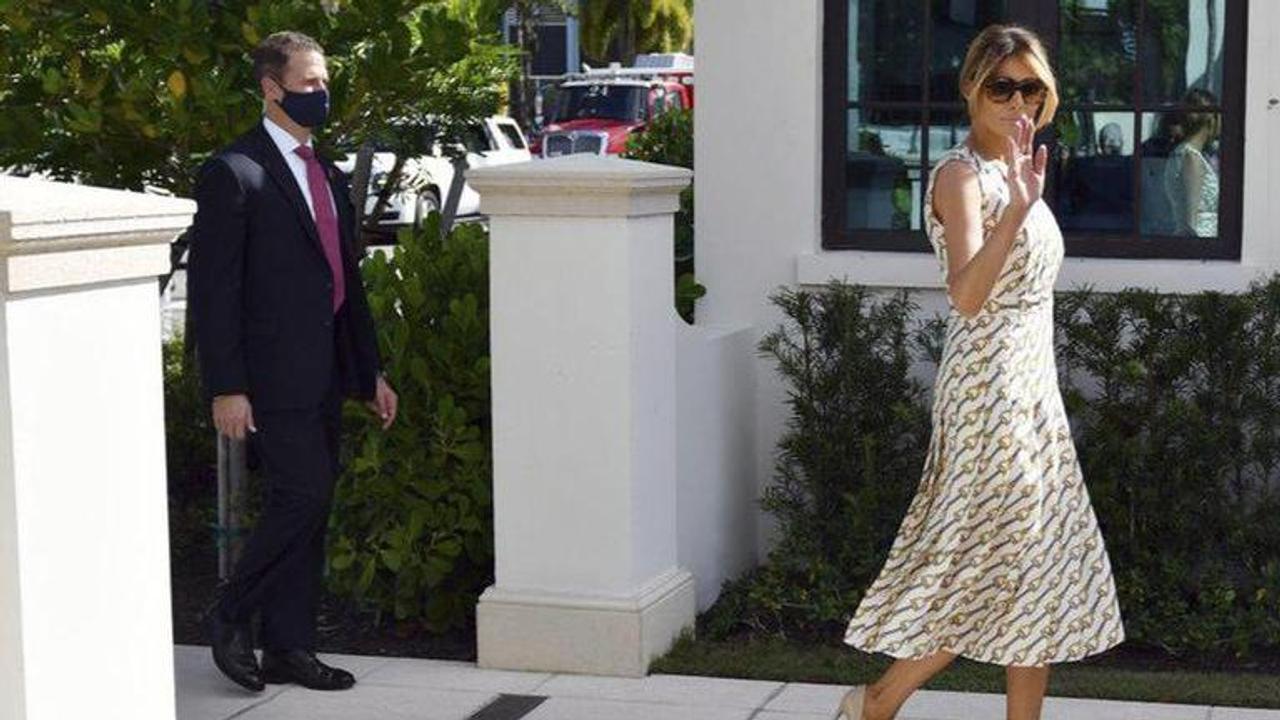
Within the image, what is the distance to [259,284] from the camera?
22.9 ft

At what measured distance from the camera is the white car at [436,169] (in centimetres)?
1002

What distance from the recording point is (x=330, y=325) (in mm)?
7074

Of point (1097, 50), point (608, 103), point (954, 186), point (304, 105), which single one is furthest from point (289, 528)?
point (608, 103)

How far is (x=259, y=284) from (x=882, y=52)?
2721mm

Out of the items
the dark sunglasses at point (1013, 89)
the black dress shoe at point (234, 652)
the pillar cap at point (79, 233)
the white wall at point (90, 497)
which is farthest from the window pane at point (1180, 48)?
the white wall at point (90, 497)

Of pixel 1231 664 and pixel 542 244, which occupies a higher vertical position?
pixel 542 244

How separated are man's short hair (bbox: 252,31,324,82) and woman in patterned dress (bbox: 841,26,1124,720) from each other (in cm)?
210

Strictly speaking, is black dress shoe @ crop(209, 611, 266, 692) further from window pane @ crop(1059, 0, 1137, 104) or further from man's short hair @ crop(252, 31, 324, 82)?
window pane @ crop(1059, 0, 1137, 104)

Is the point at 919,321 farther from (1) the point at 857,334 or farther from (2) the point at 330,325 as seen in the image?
(2) the point at 330,325

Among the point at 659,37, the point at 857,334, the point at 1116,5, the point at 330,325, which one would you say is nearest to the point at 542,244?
the point at 330,325

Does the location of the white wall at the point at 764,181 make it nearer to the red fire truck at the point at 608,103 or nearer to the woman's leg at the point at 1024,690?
the woman's leg at the point at 1024,690

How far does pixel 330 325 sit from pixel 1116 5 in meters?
3.15

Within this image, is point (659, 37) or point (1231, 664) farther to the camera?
point (659, 37)

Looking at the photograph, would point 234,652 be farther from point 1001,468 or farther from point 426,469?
point 1001,468
